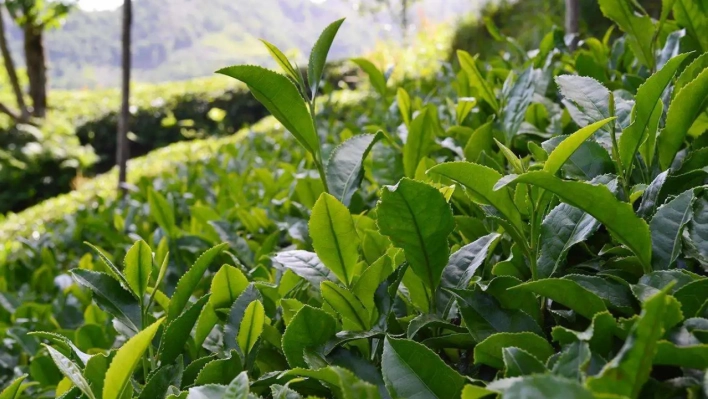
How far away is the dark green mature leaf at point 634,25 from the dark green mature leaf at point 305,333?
2.86 ft

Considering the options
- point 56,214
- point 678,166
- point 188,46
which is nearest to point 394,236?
point 678,166

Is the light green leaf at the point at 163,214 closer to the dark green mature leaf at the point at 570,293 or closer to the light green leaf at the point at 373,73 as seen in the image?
the light green leaf at the point at 373,73

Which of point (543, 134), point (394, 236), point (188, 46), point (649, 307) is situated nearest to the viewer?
point (649, 307)

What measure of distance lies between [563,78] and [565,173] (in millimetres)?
148

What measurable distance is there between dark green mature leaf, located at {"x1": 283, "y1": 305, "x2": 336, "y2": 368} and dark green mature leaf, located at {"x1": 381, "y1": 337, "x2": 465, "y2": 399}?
0.13 metres

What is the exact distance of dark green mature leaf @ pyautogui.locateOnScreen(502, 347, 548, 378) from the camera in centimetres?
53

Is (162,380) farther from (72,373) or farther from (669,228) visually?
(669,228)

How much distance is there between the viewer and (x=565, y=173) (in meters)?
0.91

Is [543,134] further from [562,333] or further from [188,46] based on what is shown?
Result: [188,46]

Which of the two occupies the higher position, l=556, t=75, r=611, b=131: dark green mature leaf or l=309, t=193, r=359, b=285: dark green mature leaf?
l=556, t=75, r=611, b=131: dark green mature leaf

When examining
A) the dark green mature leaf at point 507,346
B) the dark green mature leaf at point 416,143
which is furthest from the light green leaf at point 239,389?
the dark green mature leaf at point 416,143

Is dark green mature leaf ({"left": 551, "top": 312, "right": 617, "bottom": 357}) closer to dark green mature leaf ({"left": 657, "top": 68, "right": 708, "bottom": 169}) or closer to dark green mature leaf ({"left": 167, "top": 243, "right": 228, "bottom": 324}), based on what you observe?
dark green mature leaf ({"left": 657, "top": 68, "right": 708, "bottom": 169})

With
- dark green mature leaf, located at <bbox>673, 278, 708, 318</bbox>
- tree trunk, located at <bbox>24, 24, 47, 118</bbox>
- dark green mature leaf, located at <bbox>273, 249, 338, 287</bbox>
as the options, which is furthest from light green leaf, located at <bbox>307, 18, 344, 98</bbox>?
tree trunk, located at <bbox>24, 24, 47, 118</bbox>

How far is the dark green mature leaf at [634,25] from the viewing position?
1175 millimetres
